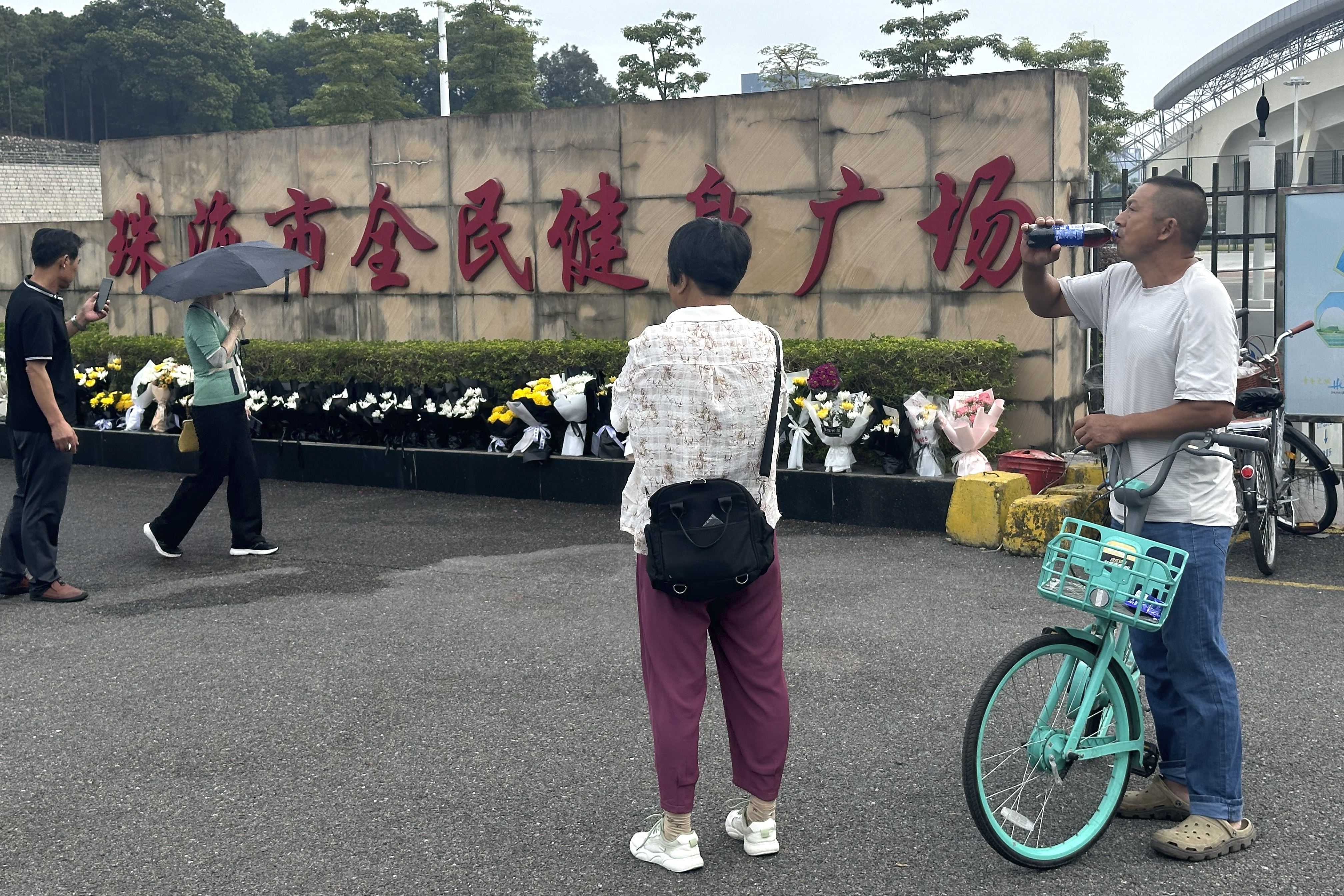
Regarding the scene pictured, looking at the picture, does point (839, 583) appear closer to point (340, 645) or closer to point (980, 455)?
point (980, 455)

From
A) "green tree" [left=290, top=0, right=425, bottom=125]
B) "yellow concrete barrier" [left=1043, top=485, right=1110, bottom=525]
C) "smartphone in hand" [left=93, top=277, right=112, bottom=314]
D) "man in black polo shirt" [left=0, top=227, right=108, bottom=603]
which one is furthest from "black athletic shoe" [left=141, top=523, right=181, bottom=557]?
"green tree" [left=290, top=0, right=425, bottom=125]

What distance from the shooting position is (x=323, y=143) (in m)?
11.5

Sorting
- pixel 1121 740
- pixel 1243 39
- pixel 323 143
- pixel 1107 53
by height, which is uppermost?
pixel 1243 39

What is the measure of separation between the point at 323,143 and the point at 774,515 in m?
9.10

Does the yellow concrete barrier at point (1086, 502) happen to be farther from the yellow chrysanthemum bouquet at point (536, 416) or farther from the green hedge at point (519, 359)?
the yellow chrysanthemum bouquet at point (536, 416)

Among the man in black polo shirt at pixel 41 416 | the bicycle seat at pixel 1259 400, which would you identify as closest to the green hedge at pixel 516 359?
the bicycle seat at pixel 1259 400

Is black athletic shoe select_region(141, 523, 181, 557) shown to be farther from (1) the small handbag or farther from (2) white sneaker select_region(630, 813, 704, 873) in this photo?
(2) white sneaker select_region(630, 813, 704, 873)

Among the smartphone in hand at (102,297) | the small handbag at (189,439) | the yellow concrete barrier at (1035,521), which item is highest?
the smartphone in hand at (102,297)

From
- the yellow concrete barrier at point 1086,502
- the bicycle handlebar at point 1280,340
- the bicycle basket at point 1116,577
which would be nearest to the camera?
the bicycle basket at point 1116,577

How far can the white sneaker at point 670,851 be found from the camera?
3375 mm

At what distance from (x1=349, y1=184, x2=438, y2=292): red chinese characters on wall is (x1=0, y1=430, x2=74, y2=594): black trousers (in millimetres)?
4972

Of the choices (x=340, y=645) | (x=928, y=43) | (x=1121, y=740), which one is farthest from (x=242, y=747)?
(x=928, y=43)

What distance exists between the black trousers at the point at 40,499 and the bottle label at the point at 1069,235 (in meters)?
4.89

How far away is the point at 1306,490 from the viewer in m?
7.29
